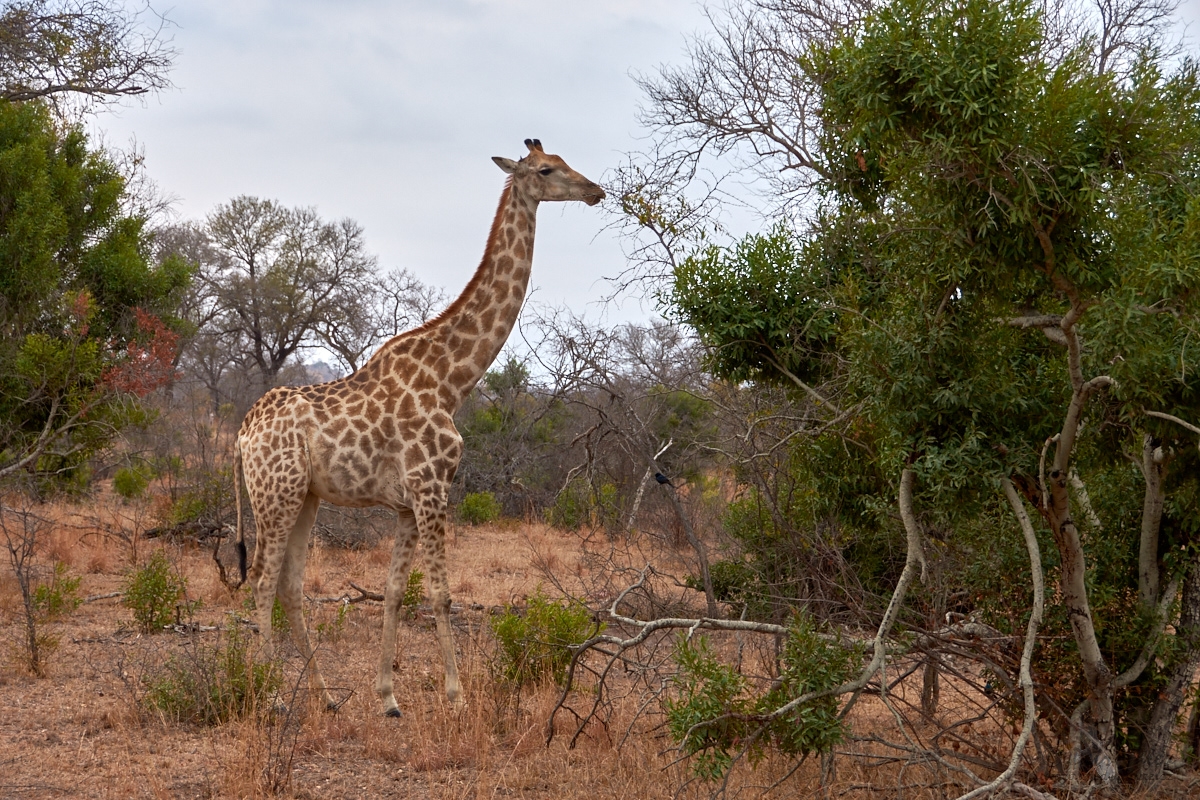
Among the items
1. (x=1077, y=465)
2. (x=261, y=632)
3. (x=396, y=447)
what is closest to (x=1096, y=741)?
(x=1077, y=465)

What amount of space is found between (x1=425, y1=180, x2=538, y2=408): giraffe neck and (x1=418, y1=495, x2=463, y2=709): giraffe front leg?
82 centimetres

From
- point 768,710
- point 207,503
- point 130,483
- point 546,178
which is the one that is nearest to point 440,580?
point 546,178

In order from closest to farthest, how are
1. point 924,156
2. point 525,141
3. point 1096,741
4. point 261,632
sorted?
point 924,156 < point 1096,741 < point 261,632 < point 525,141

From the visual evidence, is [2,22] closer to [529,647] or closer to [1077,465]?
[529,647]

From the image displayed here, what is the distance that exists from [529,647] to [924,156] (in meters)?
3.97

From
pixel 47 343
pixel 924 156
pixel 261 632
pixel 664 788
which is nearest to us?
pixel 924 156

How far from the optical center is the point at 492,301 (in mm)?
6977

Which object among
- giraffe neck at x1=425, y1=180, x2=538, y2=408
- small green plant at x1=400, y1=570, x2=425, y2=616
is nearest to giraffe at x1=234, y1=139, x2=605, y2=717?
giraffe neck at x1=425, y1=180, x2=538, y2=408

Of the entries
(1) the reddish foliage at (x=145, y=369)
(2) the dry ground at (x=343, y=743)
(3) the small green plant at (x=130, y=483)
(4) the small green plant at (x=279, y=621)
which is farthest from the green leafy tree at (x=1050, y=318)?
(3) the small green plant at (x=130, y=483)

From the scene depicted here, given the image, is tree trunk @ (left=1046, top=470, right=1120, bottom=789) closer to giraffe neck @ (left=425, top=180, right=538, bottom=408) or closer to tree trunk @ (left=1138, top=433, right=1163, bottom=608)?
tree trunk @ (left=1138, top=433, right=1163, bottom=608)

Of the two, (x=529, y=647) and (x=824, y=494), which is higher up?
(x=824, y=494)

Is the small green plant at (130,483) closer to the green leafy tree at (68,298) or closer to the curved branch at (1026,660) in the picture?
the green leafy tree at (68,298)

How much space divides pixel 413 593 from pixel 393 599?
219 cm

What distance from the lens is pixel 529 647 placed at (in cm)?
656
